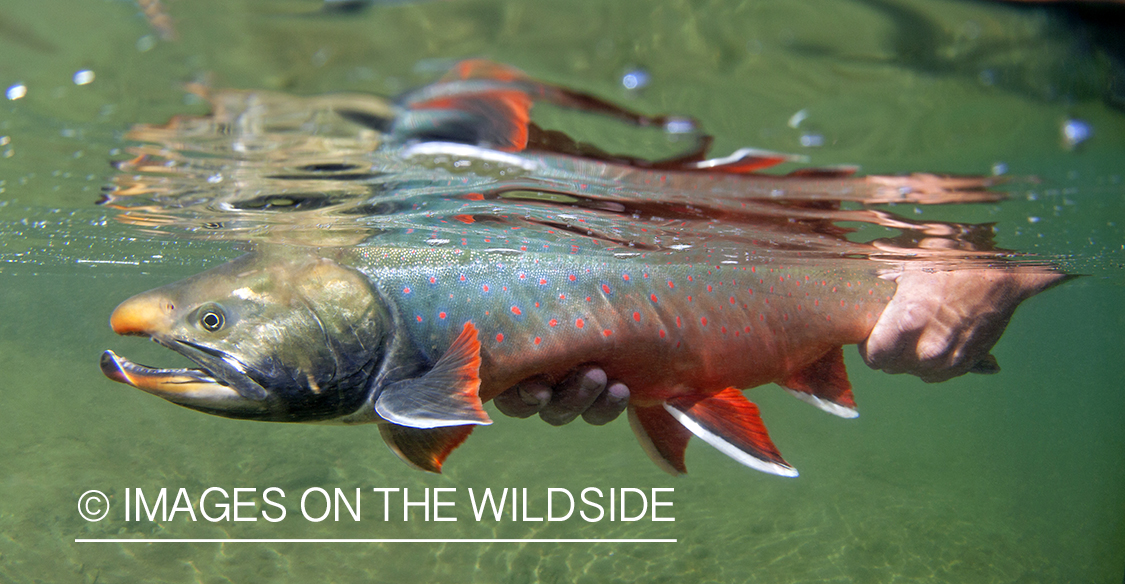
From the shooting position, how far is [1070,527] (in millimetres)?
15344

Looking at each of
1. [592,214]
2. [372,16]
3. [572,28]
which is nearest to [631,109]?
[572,28]

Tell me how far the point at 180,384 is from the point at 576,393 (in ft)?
8.26

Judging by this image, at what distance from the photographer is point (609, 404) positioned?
4.58 meters

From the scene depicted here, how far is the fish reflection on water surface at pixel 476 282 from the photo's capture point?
3377 mm

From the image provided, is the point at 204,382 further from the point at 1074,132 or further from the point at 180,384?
the point at 1074,132

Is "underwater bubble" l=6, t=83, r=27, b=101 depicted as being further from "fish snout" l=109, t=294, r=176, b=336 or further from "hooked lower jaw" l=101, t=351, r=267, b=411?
Answer: "hooked lower jaw" l=101, t=351, r=267, b=411

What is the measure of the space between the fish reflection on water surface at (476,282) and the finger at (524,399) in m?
0.10

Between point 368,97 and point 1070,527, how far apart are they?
66.1ft

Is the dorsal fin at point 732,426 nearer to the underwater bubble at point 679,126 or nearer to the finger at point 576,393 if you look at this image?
the finger at point 576,393

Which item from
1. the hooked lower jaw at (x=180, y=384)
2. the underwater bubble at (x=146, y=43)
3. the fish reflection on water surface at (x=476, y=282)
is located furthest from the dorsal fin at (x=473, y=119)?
the hooked lower jaw at (x=180, y=384)

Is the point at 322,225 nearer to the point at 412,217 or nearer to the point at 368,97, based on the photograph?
the point at 412,217

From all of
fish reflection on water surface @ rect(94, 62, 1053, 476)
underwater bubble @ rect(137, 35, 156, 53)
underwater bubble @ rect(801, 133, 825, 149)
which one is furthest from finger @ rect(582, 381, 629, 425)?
underwater bubble @ rect(137, 35, 156, 53)

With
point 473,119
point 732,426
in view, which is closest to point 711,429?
point 732,426

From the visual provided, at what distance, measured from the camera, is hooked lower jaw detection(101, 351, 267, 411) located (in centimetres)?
314
